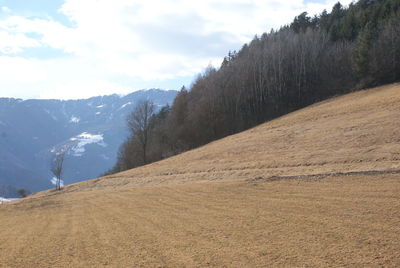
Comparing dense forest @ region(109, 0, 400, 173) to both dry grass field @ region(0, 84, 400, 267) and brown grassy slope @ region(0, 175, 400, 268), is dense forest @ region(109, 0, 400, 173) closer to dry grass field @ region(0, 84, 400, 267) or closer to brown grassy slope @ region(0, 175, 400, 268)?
dry grass field @ region(0, 84, 400, 267)

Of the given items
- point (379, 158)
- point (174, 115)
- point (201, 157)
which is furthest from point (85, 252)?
point (174, 115)

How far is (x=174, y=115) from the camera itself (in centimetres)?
7675

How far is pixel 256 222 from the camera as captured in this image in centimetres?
1105

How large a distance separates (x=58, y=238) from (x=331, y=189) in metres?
11.6

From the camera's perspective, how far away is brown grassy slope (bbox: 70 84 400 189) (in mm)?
18609

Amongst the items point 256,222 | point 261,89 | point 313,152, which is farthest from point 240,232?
point 261,89

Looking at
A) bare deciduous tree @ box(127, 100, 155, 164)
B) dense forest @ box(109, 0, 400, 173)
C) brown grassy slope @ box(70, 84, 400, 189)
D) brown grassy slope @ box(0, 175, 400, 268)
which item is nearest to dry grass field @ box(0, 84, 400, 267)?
brown grassy slope @ box(0, 175, 400, 268)

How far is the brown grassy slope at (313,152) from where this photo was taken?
61.1ft

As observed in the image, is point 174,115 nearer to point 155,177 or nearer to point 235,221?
point 155,177

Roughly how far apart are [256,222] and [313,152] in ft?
42.7

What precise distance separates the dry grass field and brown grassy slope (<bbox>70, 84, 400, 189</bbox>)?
0.14 m

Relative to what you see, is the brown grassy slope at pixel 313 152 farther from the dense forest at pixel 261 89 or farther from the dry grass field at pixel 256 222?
the dense forest at pixel 261 89

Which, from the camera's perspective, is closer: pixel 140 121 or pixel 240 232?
pixel 240 232

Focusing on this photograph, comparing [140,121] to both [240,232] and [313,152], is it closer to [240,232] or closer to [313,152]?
[313,152]
